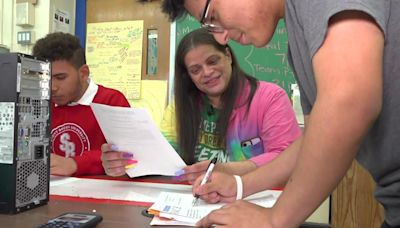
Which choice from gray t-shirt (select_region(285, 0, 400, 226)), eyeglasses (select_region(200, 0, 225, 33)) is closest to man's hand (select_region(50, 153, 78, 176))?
eyeglasses (select_region(200, 0, 225, 33))

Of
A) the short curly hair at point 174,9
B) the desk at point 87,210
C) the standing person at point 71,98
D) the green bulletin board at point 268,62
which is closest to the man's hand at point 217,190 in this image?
the desk at point 87,210

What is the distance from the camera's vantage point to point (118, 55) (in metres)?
2.79

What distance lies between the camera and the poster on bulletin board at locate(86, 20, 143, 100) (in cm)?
Result: 277

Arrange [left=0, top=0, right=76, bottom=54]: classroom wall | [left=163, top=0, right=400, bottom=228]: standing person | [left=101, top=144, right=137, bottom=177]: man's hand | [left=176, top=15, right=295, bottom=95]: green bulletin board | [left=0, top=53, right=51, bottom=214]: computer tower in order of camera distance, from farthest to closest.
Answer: [left=0, top=0, right=76, bottom=54]: classroom wall
[left=176, top=15, right=295, bottom=95]: green bulletin board
[left=101, top=144, right=137, bottom=177]: man's hand
[left=0, top=53, right=51, bottom=214]: computer tower
[left=163, top=0, right=400, bottom=228]: standing person

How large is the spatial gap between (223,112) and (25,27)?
1.78m

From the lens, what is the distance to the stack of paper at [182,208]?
697 mm

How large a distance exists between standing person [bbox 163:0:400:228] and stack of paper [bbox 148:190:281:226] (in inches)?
2.4

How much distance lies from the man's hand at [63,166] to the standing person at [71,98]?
304mm

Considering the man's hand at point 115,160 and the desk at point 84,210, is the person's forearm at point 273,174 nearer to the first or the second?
the desk at point 84,210

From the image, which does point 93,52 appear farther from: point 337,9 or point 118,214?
point 337,9

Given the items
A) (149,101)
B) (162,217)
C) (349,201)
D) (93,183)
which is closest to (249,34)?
(162,217)

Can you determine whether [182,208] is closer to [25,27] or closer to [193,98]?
[193,98]

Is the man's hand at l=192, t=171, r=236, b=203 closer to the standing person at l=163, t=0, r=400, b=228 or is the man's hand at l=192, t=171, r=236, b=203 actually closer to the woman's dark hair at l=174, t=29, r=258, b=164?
the standing person at l=163, t=0, r=400, b=228

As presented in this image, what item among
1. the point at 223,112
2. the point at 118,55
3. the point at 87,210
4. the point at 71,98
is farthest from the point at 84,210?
the point at 118,55
